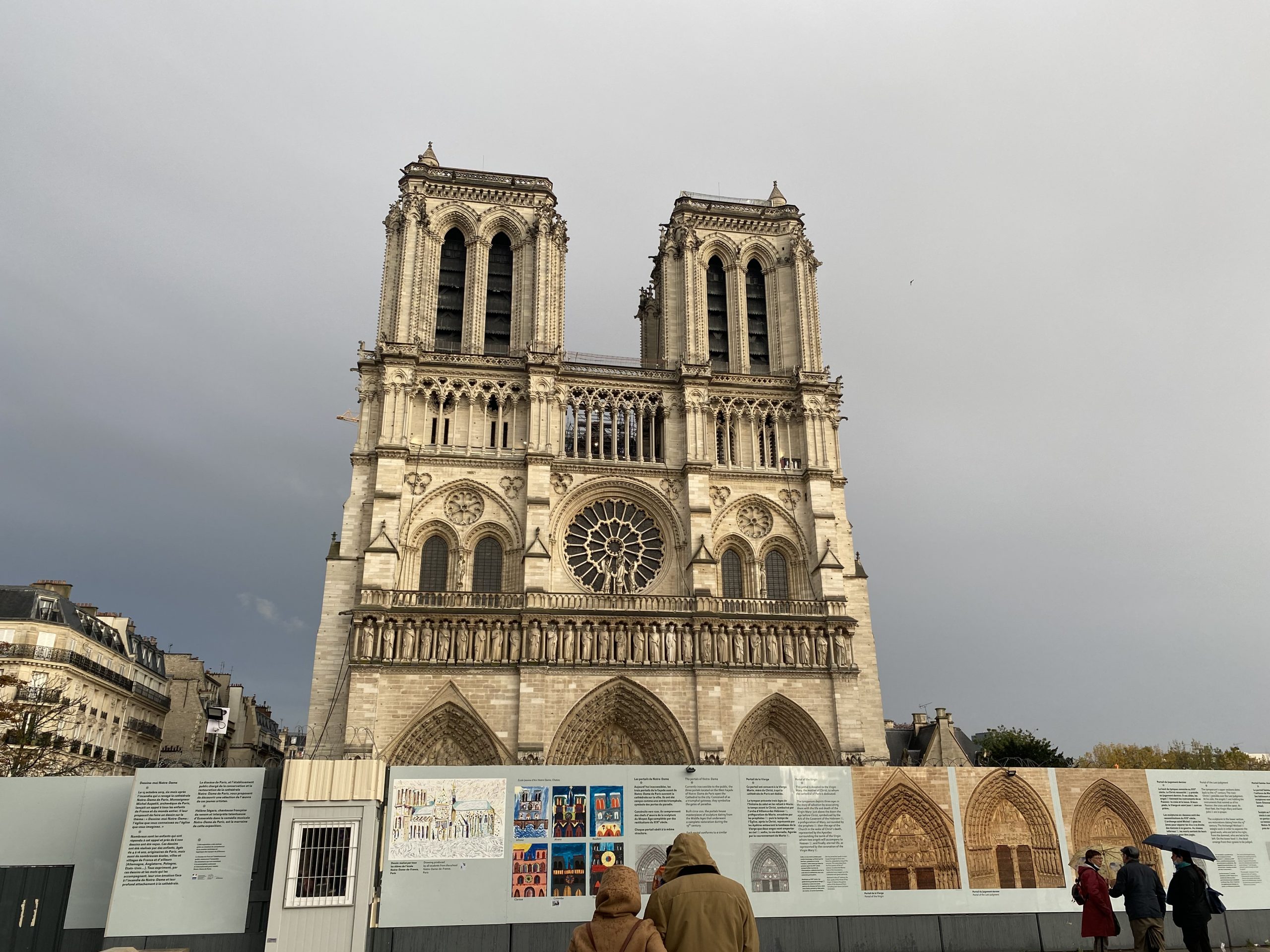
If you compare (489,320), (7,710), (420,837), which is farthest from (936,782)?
(489,320)

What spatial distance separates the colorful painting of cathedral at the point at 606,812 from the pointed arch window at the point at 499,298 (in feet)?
67.4

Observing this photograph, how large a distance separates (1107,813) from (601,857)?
874 centimetres

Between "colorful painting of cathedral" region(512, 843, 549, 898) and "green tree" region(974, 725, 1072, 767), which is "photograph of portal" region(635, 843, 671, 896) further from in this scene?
"green tree" region(974, 725, 1072, 767)

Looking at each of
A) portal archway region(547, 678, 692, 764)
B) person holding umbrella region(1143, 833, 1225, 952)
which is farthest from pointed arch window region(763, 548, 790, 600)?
person holding umbrella region(1143, 833, 1225, 952)

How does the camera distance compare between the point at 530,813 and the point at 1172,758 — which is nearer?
the point at 530,813

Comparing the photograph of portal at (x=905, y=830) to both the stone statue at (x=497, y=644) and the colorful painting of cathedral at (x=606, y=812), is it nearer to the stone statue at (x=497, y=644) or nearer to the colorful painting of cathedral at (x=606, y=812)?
the colorful painting of cathedral at (x=606, y=812)

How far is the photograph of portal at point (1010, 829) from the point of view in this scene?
553 inches

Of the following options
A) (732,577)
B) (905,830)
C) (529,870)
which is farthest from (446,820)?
(732,577)

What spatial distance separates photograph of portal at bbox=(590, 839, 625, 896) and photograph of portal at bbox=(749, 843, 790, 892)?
197 cm

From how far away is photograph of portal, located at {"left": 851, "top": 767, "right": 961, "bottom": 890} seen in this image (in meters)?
13.6

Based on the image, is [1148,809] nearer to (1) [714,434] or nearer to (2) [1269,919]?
(2) [1269,919]

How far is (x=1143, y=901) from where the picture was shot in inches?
368

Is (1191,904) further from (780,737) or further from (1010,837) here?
(780,737)

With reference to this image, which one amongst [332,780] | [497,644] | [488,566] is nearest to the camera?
[332,780]
